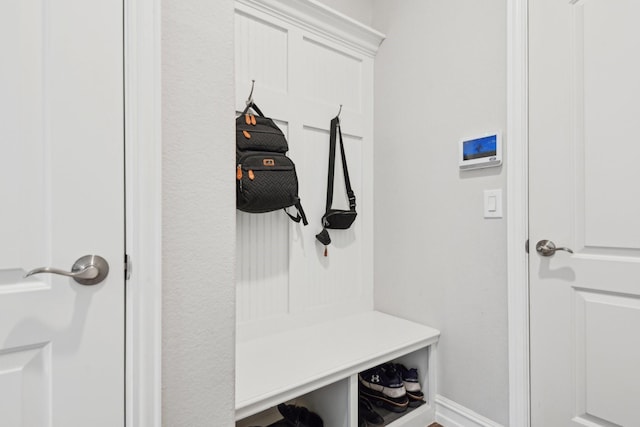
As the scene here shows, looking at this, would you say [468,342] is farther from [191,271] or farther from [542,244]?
[191,271]

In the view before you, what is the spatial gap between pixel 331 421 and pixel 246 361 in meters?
0.47

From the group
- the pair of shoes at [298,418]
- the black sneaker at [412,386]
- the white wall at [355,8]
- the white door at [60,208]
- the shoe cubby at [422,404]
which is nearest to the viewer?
the white door at [60,208]

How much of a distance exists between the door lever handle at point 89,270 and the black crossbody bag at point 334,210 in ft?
3.87

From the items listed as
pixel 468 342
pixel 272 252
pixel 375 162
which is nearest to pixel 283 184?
pixel 272 252

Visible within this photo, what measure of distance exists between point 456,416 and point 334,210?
1.22 meters

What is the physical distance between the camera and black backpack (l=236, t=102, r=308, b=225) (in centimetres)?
141

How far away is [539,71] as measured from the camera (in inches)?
53.6

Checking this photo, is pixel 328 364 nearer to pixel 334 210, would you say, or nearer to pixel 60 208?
pixel 334 210

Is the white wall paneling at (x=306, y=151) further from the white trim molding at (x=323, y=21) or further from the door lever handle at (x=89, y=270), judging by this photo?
the door lever handle at (x=89, y=270)

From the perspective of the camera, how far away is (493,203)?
1.53m

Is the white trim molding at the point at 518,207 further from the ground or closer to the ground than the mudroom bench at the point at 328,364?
further from the ground

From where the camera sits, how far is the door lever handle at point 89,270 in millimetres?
731

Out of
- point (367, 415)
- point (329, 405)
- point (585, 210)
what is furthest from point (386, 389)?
point (585, 210)

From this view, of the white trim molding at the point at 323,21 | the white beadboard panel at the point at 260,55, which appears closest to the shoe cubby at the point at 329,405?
the white beadboard panel at the point at 260,55
